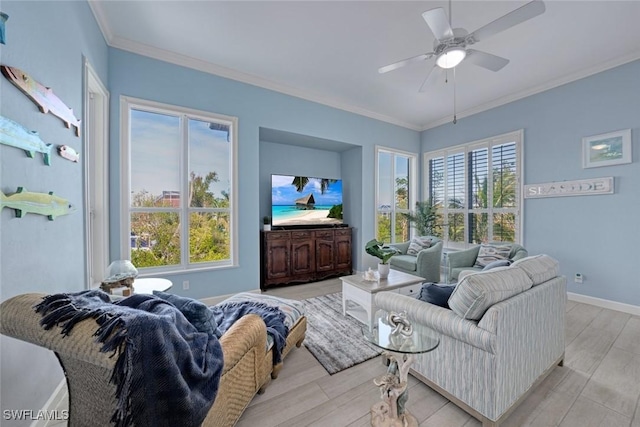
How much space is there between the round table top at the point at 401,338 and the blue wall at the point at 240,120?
2507 mm

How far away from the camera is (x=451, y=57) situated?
2.20 metres

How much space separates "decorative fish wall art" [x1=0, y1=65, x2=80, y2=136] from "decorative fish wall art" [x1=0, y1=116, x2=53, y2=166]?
0.18 metres

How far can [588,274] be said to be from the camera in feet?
10.9

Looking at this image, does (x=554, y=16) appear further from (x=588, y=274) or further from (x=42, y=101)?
(x=42, y=101)

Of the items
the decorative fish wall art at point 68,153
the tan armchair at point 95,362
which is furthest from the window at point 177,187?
the tan armchair at point 95,362

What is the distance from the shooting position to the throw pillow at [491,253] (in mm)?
3479

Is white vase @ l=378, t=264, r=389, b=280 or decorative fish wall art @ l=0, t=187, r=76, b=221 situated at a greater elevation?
decorative fish wall art @ l=0, t=187, r=76, b=221

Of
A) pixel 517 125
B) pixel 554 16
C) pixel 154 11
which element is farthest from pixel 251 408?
pixel 517 125

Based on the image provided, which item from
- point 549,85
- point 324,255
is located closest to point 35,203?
point 324,255

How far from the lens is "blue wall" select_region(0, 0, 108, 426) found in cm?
118

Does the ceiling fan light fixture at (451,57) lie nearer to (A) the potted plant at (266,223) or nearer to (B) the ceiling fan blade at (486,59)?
(B) the ceiling fan blade at (486,59)

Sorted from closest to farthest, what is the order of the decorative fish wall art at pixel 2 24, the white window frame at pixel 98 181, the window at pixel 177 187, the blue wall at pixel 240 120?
1. the decorative fish wall art at pixel 2 24
2. the white window frame at pixel 98 181
3. the blue wall at pixel 240 120
4. the window at pixel 177 187

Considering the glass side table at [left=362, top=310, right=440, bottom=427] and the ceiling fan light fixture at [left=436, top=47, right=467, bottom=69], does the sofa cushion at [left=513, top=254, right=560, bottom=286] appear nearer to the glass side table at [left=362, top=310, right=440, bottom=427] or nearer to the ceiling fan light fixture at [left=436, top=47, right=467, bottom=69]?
the glass side table at [left=362, top=310, right=440, bottom=427]

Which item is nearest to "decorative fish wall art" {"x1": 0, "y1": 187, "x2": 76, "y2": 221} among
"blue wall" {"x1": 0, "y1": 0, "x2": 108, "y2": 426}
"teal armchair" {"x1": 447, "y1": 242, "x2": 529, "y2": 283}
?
"blue wall" {"x1": 0, "y1": 0, "x2": 108, "y2": 426}
